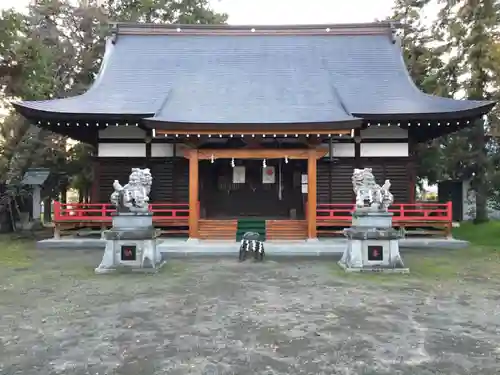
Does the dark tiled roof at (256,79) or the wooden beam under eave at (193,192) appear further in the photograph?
the dark tiled roof at (256,79)

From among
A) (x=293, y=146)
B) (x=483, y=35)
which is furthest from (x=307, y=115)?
(x=483, y=35)

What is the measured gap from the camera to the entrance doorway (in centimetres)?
1633

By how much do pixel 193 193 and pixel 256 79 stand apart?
6.15 metres

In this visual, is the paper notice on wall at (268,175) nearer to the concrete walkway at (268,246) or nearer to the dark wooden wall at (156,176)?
the dark wooden wall at (156,176)

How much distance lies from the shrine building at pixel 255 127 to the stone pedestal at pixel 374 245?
292 centimetres

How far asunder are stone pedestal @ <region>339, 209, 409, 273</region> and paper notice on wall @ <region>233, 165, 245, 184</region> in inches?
276

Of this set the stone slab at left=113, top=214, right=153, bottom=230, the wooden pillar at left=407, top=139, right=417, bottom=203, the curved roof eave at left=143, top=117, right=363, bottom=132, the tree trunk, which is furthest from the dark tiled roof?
the stone slab at left=113, top=214, right=153, bottom=230

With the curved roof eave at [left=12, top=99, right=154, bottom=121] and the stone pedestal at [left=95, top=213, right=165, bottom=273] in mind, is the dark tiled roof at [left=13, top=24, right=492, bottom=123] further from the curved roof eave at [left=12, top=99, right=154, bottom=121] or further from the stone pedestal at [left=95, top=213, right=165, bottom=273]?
the stone pedestal at [left=95, top=213, right=165, bottom=273]

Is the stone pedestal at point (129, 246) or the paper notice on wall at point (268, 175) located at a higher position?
the paper notice on wall at point (268, 175)

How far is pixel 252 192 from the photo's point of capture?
1667 centimetres

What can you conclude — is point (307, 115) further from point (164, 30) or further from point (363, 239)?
point (164, 30)

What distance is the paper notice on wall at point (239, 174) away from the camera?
15969 millimetres

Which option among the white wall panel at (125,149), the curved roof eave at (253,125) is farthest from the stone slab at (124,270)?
the white wall panel at (125,149)

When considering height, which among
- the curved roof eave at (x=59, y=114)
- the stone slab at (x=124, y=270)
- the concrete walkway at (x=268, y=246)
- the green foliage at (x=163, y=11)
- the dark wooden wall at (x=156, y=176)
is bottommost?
the stone slab at (x=124, y=270)
